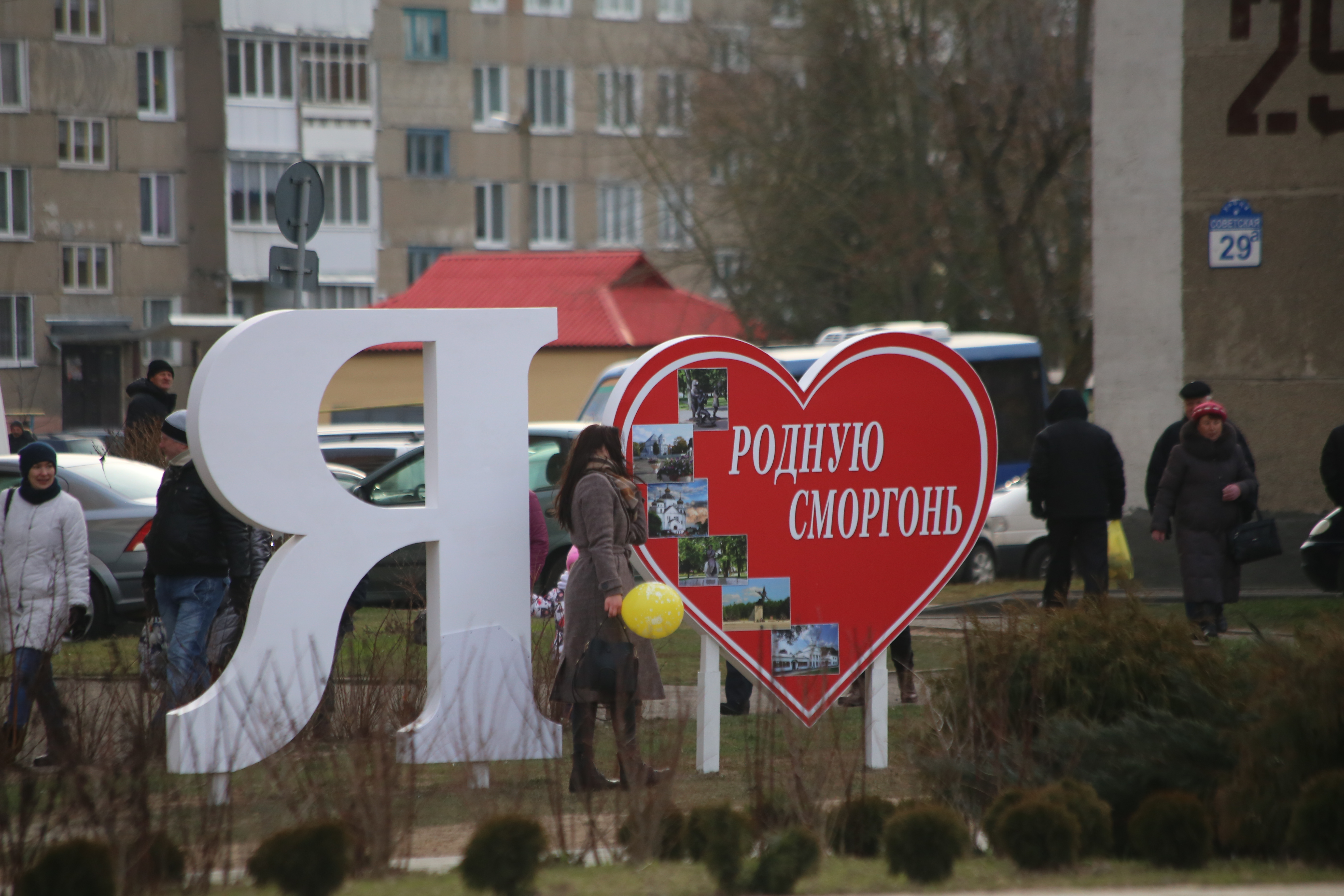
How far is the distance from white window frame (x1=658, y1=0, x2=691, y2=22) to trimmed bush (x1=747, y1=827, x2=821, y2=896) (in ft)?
157

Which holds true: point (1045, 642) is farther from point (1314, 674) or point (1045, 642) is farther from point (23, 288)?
point (23, 288)

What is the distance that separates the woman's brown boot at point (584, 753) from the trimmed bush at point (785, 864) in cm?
167

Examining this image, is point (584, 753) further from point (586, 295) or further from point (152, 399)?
point (586, 295)

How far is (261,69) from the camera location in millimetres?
44781

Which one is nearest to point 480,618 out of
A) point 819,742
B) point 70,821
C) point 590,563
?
point 590,563

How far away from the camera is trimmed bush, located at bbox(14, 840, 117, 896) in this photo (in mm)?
4609

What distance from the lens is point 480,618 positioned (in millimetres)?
7320

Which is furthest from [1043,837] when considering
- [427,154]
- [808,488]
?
[427,154]

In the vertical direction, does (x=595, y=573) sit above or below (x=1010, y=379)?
below

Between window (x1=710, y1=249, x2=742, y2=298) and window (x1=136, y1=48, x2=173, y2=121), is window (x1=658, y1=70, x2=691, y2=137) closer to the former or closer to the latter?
window (x1=710, y1=249, x2=742, y2=298)

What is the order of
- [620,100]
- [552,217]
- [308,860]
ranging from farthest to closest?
[552,217] < [620,100] < [308,860]

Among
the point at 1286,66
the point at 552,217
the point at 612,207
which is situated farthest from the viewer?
the point at 612,207

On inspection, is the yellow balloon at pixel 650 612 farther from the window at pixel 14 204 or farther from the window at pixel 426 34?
the window at pixel 426 34

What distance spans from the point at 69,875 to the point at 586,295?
107 feet
